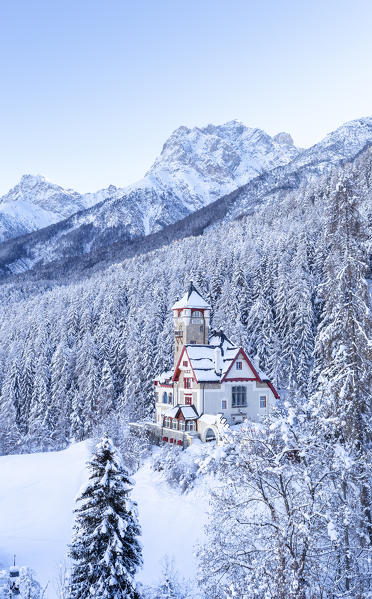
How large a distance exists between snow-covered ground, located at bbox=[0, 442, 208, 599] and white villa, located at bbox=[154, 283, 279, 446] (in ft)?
16.9

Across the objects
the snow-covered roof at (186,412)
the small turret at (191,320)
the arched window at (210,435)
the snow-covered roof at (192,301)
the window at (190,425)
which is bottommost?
the arched window at (210,435)

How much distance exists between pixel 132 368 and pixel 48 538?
35.3 metres

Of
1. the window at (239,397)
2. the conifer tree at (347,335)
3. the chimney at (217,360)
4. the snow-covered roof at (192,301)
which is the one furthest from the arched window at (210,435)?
the conifer tree at (347,335)

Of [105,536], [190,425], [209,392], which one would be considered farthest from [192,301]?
[105,536]

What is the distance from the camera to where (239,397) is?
46.4 m

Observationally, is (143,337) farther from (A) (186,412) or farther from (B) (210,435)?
(B) (210,435)

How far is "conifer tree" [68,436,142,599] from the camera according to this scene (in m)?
15.8

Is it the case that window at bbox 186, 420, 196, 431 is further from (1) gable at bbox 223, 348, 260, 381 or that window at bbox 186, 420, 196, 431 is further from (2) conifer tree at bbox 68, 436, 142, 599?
(2) conifer tree at bbox 68, 436, 142, 599

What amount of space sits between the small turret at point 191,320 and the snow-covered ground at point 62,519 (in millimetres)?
14307

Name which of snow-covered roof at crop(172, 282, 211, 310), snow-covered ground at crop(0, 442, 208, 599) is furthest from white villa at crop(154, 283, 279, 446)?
snow-covered ground at crop(0, 442, 208, 599)

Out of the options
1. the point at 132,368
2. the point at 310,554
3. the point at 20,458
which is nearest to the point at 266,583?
the point at 310,554

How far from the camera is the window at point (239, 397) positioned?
46.1 meters

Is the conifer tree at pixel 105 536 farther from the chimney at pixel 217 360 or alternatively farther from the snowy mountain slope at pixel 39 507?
the chimney at pixel 217 360

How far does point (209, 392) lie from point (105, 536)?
29.2 m
